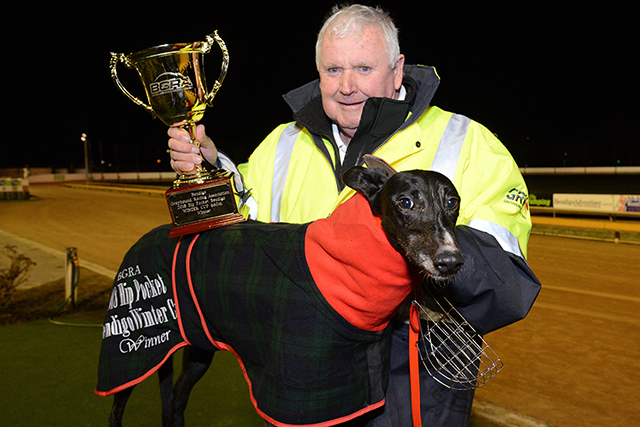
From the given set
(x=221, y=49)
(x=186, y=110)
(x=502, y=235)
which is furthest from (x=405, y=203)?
(x=221, y=49)

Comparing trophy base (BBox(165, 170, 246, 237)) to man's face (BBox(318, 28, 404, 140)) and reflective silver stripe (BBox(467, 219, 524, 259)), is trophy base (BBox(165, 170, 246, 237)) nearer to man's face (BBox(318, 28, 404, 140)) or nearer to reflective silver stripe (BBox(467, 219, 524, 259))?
man's face (BBox(318, 28, 404, 140))

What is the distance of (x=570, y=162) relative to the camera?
1483 inches

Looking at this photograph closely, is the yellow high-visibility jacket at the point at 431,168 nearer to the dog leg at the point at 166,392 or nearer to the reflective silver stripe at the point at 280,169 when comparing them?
the reflective silver stripe at the point at 280,169

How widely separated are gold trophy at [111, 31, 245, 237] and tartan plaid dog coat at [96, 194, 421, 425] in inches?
2.9

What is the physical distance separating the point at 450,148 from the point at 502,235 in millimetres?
332

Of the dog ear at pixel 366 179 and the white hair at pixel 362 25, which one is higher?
the white hair at pixel 362 25

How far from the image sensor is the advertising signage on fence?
945 cm

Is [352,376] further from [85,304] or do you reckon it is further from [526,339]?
[85,304]

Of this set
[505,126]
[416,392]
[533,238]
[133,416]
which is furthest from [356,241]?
[505,126]

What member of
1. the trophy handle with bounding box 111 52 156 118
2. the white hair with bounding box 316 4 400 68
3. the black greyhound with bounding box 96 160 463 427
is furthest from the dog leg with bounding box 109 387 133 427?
the white hair with bounding box 316 4 400 68

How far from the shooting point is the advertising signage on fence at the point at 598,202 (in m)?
9.45

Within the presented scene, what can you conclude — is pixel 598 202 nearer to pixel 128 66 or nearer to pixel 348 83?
pixel 348 83

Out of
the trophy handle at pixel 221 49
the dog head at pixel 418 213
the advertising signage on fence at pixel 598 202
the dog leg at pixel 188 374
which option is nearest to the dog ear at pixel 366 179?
the dog head at pixel 418 213

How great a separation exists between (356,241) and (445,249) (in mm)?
221
